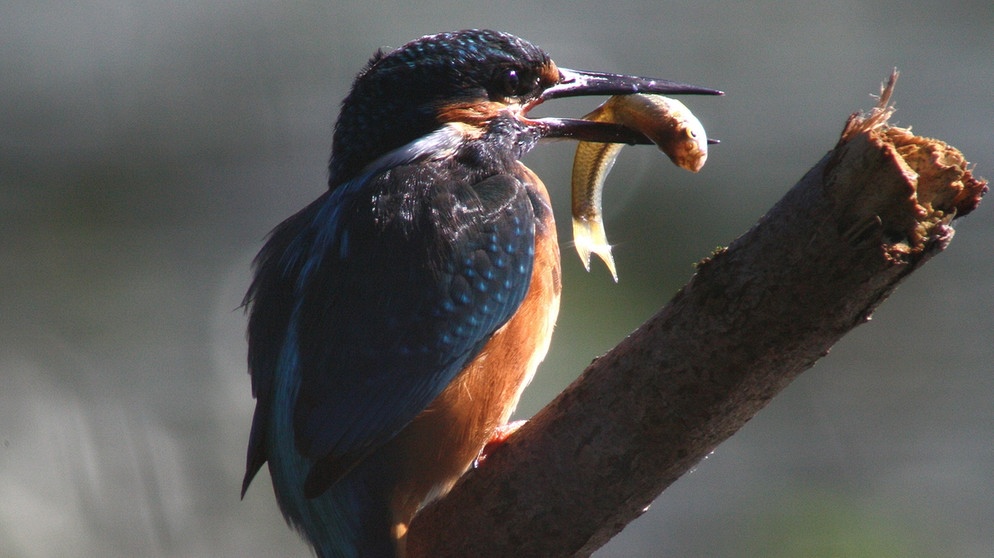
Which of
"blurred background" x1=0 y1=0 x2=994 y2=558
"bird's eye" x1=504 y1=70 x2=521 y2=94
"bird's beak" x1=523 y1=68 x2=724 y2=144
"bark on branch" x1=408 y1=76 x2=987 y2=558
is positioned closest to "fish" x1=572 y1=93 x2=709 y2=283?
"bird's beak" x1=523 y1=68 x2=724 y2=144

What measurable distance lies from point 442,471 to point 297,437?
0.30 m

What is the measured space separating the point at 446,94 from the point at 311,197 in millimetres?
2487

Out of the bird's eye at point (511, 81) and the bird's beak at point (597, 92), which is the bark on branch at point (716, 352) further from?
the bird's eye at point (511, 81)

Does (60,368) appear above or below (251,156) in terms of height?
below

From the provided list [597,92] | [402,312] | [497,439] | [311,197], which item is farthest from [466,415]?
[311,197]

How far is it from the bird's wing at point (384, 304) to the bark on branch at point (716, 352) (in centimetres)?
23

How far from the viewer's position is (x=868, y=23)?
5090 mm

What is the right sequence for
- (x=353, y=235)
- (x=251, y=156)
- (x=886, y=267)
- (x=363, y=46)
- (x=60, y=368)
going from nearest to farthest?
(x=886, y=267) → (x=353, y=235) → (x=60, y=368) → (x=251, y=156) → (x=363, y=46)

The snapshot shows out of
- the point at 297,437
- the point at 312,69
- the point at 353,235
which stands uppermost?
the point at 353,235

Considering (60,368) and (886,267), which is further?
(60,368)

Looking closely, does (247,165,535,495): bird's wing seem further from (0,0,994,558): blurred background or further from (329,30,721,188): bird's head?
(0,0,994,558): blurred background

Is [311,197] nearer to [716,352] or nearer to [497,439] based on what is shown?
[497,439]

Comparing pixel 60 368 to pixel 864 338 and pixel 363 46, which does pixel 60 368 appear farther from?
pixel 864 338

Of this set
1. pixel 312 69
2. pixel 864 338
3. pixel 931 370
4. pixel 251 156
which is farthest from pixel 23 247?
pixel 931 370
